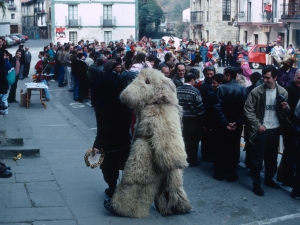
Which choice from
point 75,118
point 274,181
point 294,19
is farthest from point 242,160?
point 294,19

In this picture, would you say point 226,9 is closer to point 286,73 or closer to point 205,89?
point 286,73

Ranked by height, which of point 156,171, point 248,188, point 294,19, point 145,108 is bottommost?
point 248,188

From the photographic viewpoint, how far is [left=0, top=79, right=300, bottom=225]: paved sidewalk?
6760 millimetres

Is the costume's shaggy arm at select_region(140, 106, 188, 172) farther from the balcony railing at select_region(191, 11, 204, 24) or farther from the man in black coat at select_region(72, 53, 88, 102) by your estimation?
the balcony railing at select_region(191, 11, 204, 24)

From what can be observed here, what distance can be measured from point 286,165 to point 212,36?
55771 mm

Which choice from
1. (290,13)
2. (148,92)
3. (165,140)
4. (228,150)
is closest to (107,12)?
(290,13)

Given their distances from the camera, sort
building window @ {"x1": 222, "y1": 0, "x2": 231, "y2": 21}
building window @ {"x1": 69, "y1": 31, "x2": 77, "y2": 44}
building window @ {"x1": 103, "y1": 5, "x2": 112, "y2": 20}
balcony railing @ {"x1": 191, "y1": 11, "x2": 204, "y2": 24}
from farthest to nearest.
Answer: balcony railing @ {"x1": 191, "y1": 11, "x2": 204, "y2": 24} → building window @ {"x1": 69, "y1": 31, "x2": 77, "y2": 44} → building window @ {"x1": 103, "y1": 5, "x2": 112, "y2": 20} → building window @ {"x1": 222, "y1": 0, "x2": 231, "y2": 21}

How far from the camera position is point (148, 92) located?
6.41 metres

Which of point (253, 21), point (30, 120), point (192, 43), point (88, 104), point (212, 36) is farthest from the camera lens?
point (212, 36)

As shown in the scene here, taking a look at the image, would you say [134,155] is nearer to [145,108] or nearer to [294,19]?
[145,108]

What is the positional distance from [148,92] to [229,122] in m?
2.64

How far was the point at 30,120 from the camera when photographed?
1454 cm

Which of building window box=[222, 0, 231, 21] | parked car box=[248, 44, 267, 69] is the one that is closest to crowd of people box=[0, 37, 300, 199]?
parked car box=[248, 44, 267, 69]

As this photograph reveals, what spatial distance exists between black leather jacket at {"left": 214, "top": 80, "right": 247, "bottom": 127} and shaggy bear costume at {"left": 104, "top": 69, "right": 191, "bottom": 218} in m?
2.08
